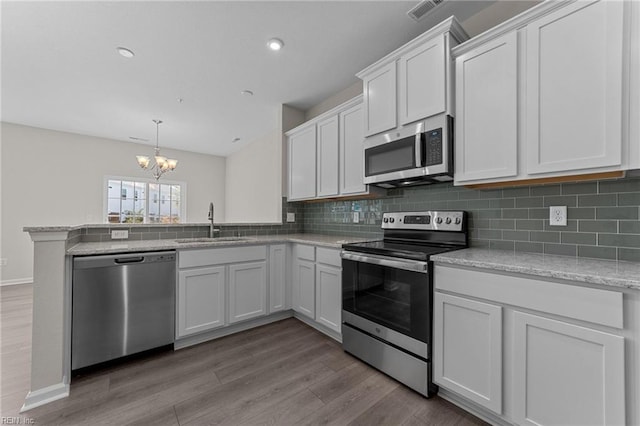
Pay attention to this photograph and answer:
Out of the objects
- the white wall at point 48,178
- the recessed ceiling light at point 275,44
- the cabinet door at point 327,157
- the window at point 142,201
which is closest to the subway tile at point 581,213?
the cabinet door at point 327,157

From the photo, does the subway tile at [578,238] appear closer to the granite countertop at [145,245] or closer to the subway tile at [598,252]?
the subway tile at [598,252]

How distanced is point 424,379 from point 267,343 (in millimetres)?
1390

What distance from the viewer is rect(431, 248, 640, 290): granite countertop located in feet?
3.55

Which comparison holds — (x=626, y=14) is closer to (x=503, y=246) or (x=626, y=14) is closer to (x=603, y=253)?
(x=603, y=253)

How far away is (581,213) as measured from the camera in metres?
1.57

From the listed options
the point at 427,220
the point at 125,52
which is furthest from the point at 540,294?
the point at 125,52

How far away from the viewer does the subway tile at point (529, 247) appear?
172 centimetres

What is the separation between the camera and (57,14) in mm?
2129

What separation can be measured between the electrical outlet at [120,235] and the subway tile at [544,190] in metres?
3.32

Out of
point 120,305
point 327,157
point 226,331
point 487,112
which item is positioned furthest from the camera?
point 327,157

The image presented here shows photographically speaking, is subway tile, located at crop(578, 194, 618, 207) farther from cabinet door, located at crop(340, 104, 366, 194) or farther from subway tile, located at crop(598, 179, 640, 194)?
cabinet door, located at crop(340, 104, 366, 194)

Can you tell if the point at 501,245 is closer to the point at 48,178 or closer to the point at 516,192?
the point at 516,192

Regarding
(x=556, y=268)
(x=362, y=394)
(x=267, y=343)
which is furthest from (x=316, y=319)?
(x=556, y=268)

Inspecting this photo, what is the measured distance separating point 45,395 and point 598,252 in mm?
3453
